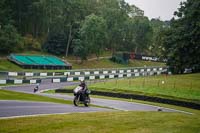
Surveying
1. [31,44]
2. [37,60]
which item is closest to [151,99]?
[37,60]

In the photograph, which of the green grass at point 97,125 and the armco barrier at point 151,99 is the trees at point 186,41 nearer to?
the armco barrier at point 151,99

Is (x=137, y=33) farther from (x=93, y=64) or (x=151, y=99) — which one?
(x=151, y=99)

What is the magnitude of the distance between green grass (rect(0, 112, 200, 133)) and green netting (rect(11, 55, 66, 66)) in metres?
59.9

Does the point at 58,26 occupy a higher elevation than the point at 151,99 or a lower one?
higher

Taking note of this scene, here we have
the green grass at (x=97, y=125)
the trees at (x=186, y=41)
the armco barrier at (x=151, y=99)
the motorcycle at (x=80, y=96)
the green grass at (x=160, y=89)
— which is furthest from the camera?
the trees at (x=186, y=41)

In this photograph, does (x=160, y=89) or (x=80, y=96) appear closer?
(x=80, y=96)

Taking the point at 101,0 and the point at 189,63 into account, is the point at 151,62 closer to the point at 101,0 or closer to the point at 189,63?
the point at 101,0

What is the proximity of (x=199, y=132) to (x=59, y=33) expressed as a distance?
80.6 meters

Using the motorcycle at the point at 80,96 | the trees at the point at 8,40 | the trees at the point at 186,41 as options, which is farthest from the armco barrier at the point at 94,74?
the motorcycle at the point at 80,96

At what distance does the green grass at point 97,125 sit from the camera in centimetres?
1427

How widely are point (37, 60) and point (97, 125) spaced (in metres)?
65.7

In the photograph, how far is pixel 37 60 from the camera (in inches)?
3150

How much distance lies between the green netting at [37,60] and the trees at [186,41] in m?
25.3

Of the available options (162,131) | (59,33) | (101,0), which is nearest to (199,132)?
(162,131)
